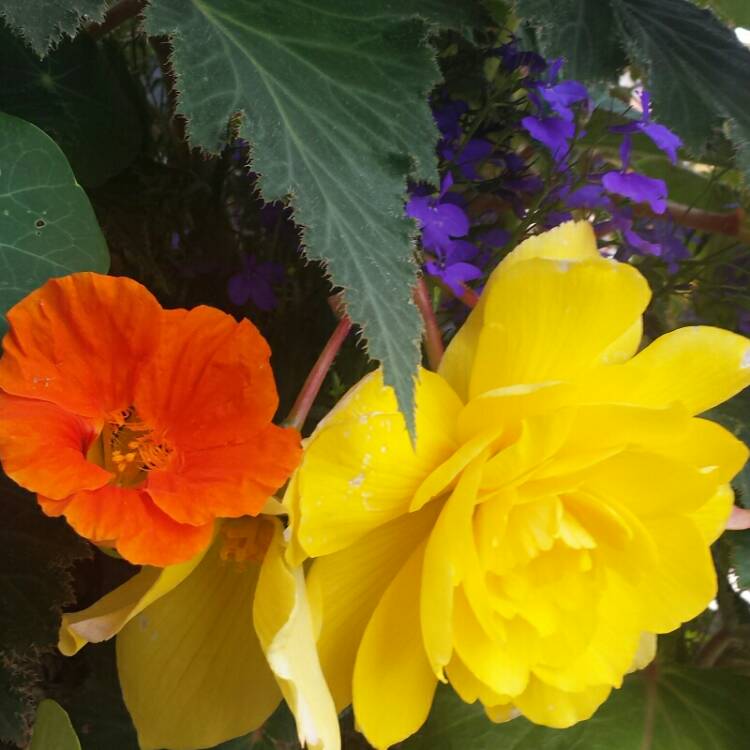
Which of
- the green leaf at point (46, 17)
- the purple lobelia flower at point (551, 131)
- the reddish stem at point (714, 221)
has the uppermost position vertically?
the green leaf at point (46, 17)

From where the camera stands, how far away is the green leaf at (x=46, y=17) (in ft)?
0.98

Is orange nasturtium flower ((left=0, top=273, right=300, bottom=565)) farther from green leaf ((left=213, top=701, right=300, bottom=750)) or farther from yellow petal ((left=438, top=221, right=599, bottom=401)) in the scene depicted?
green leaf ((left=213, top=701, right=300, bottom=750))

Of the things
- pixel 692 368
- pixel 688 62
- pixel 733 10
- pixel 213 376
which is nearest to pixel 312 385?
pixel 213 376

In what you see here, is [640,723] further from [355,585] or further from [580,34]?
[580,34]

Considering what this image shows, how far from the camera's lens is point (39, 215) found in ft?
1.11

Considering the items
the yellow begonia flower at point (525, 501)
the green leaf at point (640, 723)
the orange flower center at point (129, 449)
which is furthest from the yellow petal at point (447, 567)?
the green leaf at point (640, 723)

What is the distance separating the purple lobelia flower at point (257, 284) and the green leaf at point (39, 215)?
0.31 feet

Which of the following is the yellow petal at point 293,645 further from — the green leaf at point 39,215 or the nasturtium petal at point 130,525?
the green leaf at point 39,215

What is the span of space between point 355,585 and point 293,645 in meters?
0.07

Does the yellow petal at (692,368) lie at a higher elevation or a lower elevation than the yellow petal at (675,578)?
higher

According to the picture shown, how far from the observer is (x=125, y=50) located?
51 cm

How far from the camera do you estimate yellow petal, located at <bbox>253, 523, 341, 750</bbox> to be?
0.27 m

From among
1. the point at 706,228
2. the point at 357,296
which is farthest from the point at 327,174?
the point at 706,228

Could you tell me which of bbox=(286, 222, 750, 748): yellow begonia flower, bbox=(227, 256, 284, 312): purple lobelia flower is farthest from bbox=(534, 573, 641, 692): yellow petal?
bbox=(227, 256, 284, 312): purple lobelia flower
